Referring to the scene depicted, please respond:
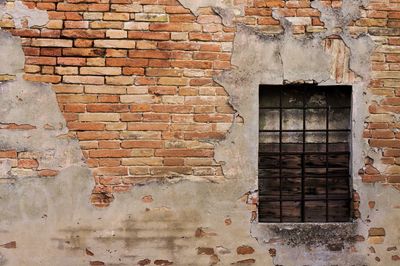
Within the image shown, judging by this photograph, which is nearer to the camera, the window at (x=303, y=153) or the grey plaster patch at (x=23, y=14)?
the grey plaster patch at (x=23, y=14)

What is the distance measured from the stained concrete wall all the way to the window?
194 millimetres

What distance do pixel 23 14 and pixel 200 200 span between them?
227 centimetres

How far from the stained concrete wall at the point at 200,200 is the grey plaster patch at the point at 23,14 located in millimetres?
18

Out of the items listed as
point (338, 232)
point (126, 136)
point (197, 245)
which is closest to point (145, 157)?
point (126, 136)

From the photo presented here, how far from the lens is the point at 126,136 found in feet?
13.8

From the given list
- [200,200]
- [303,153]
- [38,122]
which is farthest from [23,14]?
[303,153]

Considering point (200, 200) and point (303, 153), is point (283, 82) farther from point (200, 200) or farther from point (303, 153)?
point (200, 200)

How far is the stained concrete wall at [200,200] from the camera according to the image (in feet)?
13.6

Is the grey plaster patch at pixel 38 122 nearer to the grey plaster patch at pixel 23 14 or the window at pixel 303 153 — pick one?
the grey plaster patch at pixel 23 14

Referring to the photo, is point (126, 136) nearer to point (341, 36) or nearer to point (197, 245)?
point (197, 245)

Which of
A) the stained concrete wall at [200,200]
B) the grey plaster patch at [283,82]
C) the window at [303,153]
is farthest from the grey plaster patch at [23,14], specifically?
the window at [303,153]

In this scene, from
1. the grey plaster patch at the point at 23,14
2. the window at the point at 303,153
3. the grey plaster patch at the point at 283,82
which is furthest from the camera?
the window at the point at 303,153

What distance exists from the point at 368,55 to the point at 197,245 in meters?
2.33

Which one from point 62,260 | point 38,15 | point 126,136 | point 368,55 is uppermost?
point 38,15
